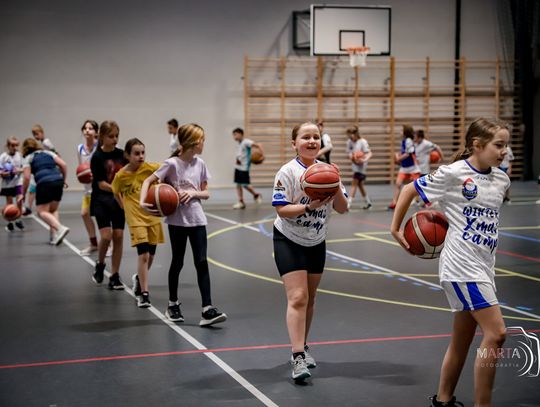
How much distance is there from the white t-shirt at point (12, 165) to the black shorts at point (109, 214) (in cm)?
691

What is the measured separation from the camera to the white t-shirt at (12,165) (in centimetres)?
1523

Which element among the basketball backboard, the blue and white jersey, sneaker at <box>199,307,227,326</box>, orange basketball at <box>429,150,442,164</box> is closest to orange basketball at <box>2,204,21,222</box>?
sneaker at <box>199,307,227,326</box>

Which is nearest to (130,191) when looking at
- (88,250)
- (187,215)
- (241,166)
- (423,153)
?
(187,215)

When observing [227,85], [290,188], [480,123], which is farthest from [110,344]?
[227,85]

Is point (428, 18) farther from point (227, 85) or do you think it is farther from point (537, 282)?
point (537, 282)

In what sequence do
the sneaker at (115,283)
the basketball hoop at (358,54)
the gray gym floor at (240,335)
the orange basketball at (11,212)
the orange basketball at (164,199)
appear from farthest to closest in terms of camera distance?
the basketball hoop at (358,54) < the orange basketball at (11,212) < the sneaker at (115,283) < the orange basketball at (164,199) < the gray gym floor at (240,335)

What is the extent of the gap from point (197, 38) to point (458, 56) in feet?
28.5

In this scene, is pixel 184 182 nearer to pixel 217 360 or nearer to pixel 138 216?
pixel 138 216

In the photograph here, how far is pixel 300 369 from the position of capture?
5387 millimetres

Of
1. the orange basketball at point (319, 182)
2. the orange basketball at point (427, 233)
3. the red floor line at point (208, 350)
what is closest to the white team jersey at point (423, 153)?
the red floor line at point (208, 350)

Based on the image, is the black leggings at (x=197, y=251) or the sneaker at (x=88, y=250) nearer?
the black leggings at (x=197, y=251)

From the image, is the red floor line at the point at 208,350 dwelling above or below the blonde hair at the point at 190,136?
below

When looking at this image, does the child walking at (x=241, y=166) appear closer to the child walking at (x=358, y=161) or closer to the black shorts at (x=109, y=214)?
the child walking at (x=358, y=161)

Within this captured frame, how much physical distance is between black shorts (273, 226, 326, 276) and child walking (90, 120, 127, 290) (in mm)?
3556
